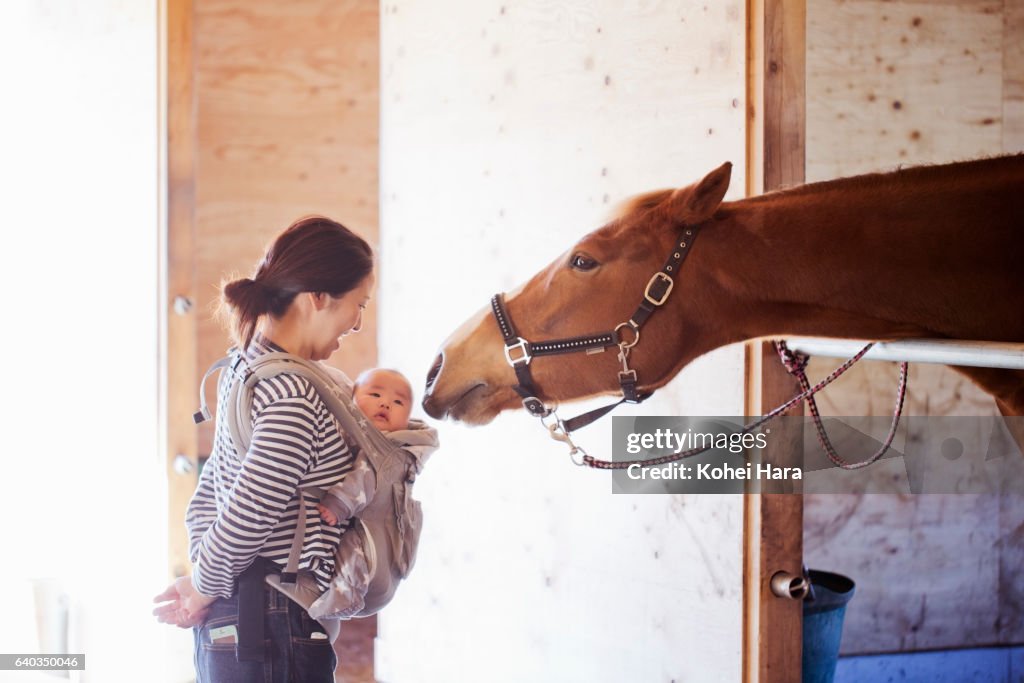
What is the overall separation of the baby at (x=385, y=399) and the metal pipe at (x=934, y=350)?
2.38ft

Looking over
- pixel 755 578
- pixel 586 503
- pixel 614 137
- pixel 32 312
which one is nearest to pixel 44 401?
pixel 32 312

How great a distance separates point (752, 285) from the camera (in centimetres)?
167

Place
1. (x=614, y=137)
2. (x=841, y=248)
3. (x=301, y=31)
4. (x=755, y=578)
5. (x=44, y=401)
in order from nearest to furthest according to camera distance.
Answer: (x=841, y=248) → (x=755, y=578) → (x=614, y=137) → (x=44, y=401) → (x=301, y=31)

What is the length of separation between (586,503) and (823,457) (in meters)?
0.64

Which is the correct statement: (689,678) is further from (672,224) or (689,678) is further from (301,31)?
(301,31)

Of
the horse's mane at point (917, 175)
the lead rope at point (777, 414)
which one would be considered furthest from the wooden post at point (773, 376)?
the horse's mane at point (917, 175)

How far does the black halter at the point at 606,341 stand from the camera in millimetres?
1687

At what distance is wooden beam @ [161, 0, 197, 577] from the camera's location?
327 cm

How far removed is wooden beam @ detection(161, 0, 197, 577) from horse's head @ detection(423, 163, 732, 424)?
1788mm

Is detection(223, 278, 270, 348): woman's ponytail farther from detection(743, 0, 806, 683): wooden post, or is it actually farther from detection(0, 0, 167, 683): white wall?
detection(0, 0, 167, 683): white wall

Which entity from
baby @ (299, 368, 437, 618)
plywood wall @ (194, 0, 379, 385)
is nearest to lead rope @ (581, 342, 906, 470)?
baby @ (299, 368, 437, 618)

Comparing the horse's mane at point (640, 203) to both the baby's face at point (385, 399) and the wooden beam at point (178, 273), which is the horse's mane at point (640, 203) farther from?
the wooden beam at point (178, 273)


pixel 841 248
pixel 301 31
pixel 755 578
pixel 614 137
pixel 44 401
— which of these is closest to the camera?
pixel 841 248

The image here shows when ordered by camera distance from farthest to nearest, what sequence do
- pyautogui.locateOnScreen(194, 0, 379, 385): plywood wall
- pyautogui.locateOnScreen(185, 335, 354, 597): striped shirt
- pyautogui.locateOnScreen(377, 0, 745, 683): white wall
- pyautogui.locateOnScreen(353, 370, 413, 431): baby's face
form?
1. pyautogui.locateOnScreen(194, 0, 379, 385): plywood wall
2. pyautogui.locateOnScreen(377, 0, 745, 683): white wall
3. pyautogui.locateOnScreen(353, 370, 413, 431): baby's face
4. pyautogui.locateOnScreen(185, 335, 354, 597): striped shirt
